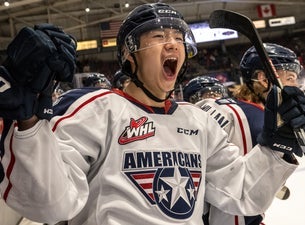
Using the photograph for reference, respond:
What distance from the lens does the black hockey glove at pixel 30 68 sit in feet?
2.18

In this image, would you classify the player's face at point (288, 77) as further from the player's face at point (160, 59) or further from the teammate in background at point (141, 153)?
the player's face at point (160, 59)

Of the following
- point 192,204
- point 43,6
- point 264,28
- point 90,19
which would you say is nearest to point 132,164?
point 192,204

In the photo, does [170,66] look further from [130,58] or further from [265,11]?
[265,11]

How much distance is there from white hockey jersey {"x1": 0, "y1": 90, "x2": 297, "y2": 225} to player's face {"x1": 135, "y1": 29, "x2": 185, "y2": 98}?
0.08 metres

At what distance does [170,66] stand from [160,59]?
50mm

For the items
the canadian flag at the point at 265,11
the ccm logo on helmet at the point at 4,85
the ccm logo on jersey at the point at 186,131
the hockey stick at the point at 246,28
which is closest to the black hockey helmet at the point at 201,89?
the hockey stick at the point at 246,28

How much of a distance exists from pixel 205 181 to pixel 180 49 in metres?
0.43

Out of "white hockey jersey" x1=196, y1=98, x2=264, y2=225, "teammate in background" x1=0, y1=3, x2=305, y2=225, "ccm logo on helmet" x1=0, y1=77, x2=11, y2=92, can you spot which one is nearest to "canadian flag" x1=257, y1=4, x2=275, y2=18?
"white hockey jersey" x1=196, y1=98, x2=264, y2=225

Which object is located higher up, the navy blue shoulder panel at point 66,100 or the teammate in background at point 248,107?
the navy blue shoulder panel at point 66,100

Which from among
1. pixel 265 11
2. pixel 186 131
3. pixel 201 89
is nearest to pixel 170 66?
pixel 186 131

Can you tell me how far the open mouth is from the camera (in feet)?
3.68

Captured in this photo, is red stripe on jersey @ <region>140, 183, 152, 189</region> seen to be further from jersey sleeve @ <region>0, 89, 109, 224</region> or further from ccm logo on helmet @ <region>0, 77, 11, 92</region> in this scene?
ccm logo on helmet @ <region>0, 77, 11, 92</region>

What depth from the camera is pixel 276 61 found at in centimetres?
158

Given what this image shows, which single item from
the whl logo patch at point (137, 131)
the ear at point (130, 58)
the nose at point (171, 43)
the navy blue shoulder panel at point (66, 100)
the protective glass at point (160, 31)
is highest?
the protective glass at point (160, 31)
